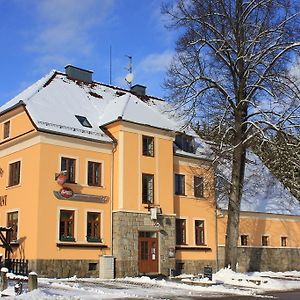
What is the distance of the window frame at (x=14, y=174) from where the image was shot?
1187 inches

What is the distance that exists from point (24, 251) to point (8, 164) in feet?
18.4

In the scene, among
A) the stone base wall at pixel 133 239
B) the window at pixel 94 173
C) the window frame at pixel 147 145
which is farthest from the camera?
the window frame at pixel 147 145

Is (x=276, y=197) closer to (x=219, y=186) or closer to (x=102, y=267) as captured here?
(x=219, y=186)

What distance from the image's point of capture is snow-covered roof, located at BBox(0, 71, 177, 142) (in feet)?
97.8

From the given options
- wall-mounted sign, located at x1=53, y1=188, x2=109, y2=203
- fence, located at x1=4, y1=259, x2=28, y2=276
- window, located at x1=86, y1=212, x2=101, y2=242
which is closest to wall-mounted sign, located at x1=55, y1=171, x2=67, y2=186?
wall-mounted sign, located at x1=53, y1=188, x2=109, y2=203

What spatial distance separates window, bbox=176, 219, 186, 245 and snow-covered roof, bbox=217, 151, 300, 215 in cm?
348

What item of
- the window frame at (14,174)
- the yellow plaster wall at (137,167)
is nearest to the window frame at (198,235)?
the yellow plaster wall at (137,167)

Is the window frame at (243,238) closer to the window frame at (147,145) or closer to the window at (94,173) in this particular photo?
the window frame at (147,145)

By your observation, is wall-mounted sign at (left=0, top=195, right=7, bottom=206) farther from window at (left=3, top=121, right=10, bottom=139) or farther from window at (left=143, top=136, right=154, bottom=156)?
window at (left=143, top=136, right=154, bottom=156)

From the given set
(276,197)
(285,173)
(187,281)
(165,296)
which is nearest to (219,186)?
(285,173)

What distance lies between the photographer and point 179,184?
3509 centimetres

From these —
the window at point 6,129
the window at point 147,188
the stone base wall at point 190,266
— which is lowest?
the stone base wall at point 190,266

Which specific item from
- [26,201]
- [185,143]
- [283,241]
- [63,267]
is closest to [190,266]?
[185,143]

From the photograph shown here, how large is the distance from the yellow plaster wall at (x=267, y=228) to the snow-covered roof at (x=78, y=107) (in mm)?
8684
